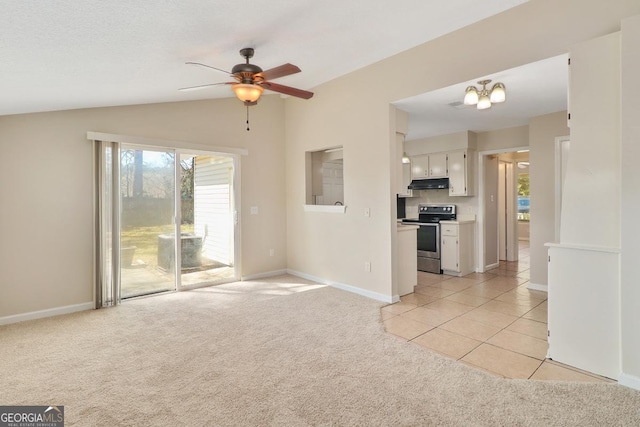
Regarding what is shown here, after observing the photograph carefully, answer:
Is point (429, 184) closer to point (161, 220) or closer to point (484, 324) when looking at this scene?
point (484, 324)

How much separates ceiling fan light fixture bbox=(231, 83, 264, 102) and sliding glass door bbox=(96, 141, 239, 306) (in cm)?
226

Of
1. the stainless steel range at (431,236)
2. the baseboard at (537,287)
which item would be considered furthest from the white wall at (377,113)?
the baseboard at (537,287)

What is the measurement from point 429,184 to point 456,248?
1.41m

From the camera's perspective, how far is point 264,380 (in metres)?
2.27

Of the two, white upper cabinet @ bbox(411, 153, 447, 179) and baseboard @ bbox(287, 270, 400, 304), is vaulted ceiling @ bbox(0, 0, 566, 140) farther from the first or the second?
baseboard @ bbox(287, 270, 400, 304)

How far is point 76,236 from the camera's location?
380 cm

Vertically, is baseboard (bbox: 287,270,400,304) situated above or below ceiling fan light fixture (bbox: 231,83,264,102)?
below

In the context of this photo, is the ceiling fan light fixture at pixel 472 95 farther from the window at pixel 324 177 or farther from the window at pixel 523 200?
the window at pixel 523 200

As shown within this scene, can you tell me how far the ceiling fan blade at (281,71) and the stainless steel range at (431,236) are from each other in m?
4.11

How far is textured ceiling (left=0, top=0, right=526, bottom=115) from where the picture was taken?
1.84 metres

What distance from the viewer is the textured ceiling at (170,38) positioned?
6.04 ft

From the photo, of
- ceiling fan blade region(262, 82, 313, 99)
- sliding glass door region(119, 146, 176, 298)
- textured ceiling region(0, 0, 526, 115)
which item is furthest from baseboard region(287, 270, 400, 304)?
textured ceiling region(0, 0, 526, 115)

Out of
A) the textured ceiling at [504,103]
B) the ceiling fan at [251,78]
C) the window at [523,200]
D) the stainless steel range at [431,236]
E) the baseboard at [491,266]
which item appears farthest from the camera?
the window at [523,200]

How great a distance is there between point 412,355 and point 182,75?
3497 mm
